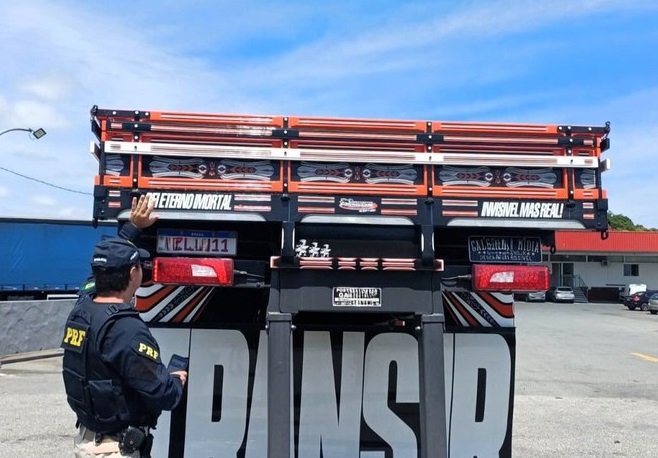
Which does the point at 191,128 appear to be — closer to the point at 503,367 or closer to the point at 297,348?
the point at 297,348

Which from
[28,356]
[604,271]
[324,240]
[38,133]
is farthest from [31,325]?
[604,271]

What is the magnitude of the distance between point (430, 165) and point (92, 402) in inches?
86.7

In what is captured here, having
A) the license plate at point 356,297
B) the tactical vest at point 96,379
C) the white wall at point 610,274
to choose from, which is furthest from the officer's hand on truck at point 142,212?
the white wall at point 610,274

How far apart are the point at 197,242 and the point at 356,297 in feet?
3.46

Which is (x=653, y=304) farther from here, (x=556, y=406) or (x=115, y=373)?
(x=115, y=373)

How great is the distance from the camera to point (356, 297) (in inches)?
152

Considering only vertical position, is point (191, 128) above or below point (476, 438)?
above

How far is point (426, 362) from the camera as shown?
378cm

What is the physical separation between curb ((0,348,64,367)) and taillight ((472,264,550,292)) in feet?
39.7

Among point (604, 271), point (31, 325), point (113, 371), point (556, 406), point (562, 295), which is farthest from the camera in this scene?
point (604, 271)

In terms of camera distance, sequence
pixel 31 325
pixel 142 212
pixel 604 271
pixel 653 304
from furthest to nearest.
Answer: pixel 604 271 → pixel 653 304 → pixel 31 325 → pixel 142 212

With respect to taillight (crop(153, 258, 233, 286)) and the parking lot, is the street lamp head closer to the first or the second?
the parking lot

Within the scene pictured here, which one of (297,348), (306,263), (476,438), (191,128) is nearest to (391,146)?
(306,263)

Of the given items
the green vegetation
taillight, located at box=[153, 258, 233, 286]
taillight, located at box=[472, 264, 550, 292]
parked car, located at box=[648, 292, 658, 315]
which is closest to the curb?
taillight, located at box=[153, 258, 233, 286]
